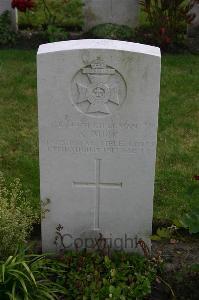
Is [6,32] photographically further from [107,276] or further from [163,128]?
[107,276]

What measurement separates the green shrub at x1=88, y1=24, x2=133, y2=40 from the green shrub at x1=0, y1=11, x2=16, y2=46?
3.80 feet

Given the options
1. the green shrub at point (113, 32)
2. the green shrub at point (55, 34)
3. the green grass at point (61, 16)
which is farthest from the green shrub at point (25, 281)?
the green grass at point (61, 16)

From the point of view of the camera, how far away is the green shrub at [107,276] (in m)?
4.17

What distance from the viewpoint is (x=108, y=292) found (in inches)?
163

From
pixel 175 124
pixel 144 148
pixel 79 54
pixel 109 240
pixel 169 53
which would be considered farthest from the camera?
pixel 169 53

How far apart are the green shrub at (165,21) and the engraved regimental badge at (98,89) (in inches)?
183

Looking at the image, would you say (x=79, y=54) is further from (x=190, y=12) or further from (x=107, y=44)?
(x=190, y=12)

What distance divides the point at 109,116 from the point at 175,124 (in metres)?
2.74

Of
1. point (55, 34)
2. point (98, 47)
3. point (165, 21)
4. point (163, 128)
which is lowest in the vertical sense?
point (163, 128)

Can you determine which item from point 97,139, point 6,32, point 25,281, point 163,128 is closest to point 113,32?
point 6,32

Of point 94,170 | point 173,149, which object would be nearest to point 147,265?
point 94,170

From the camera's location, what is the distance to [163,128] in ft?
22.3

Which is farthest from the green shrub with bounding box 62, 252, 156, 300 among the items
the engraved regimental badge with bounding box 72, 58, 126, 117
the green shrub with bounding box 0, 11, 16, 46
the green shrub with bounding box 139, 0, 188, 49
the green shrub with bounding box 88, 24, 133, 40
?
the green shrub with bounding box 0, 11, 16, 46

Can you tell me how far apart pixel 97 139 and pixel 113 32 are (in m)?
4.87
